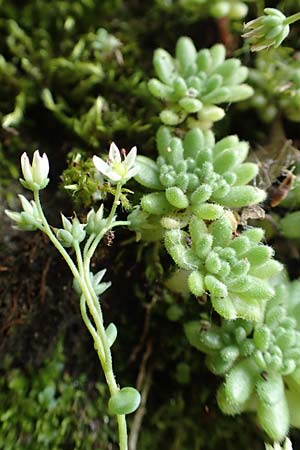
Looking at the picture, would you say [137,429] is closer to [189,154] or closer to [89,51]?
[189,154]

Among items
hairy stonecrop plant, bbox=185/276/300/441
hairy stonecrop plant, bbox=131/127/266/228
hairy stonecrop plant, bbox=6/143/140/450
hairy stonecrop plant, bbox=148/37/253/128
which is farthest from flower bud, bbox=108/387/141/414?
hairy stonecrop plant, bbox=148/37/253/128

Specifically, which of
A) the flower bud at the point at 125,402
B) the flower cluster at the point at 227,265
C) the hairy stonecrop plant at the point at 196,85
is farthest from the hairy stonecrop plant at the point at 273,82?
the flower bud at the point at 125,402

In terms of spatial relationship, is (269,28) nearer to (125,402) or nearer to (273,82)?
(273,82)

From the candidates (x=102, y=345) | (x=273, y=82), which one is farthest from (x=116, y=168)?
(x=273, y=82)

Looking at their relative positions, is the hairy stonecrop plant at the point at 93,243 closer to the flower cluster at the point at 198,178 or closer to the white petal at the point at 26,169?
the white petal at the point at 26,169

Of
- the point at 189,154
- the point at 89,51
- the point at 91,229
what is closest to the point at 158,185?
the point at 189,154

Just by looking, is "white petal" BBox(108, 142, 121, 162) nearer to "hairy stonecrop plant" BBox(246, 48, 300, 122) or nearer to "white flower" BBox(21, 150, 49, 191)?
"white flower" BBox(21, 150, 49, 191)

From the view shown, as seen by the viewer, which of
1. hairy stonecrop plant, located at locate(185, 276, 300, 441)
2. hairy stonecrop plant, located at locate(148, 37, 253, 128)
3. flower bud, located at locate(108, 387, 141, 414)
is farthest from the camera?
hairy stonecrop plant, located at locate(148, 37, 253, 128)
